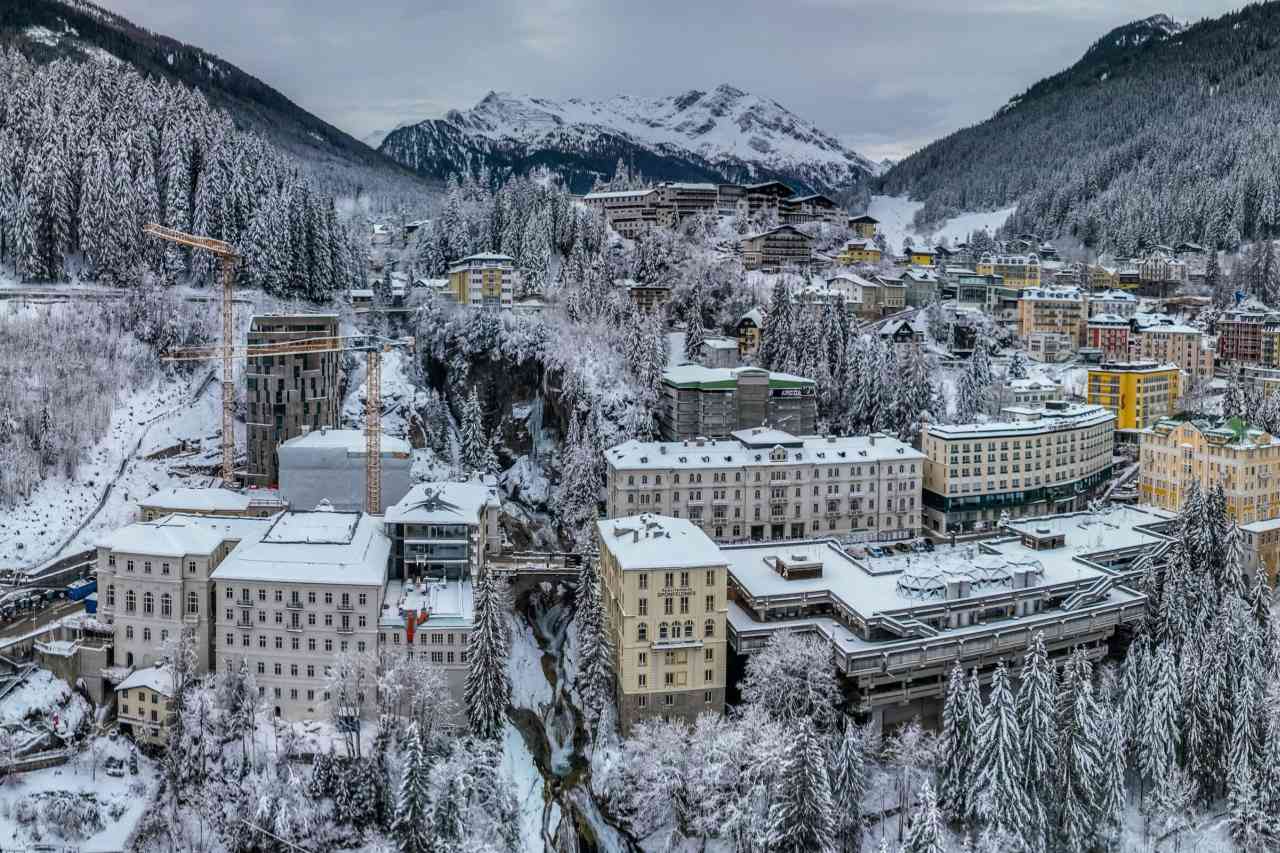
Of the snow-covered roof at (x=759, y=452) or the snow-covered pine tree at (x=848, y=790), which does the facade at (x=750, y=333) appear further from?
the snow-covered pine tree at (x=848, y=790)

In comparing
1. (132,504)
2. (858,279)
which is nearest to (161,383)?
(132,504)

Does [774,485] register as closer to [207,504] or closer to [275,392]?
[207,504]

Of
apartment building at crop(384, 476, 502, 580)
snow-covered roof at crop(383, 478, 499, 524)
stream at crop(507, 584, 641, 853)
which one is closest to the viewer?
stream at crop(507, 584, 641, 853)

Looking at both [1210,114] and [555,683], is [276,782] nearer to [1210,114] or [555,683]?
[555,683]

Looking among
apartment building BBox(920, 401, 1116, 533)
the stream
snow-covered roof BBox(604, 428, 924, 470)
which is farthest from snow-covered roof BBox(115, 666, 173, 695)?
apartment building BBox(920, 401, 1116, 533)

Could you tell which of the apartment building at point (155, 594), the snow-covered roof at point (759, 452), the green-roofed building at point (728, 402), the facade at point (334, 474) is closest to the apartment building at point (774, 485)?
the snow-covered roof at point (759, 452)

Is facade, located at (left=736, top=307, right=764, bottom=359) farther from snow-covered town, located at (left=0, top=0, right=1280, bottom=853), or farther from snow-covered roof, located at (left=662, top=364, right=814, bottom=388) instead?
snow-covered roof, located at (left=662, top=364, right=814, bottom=388)
